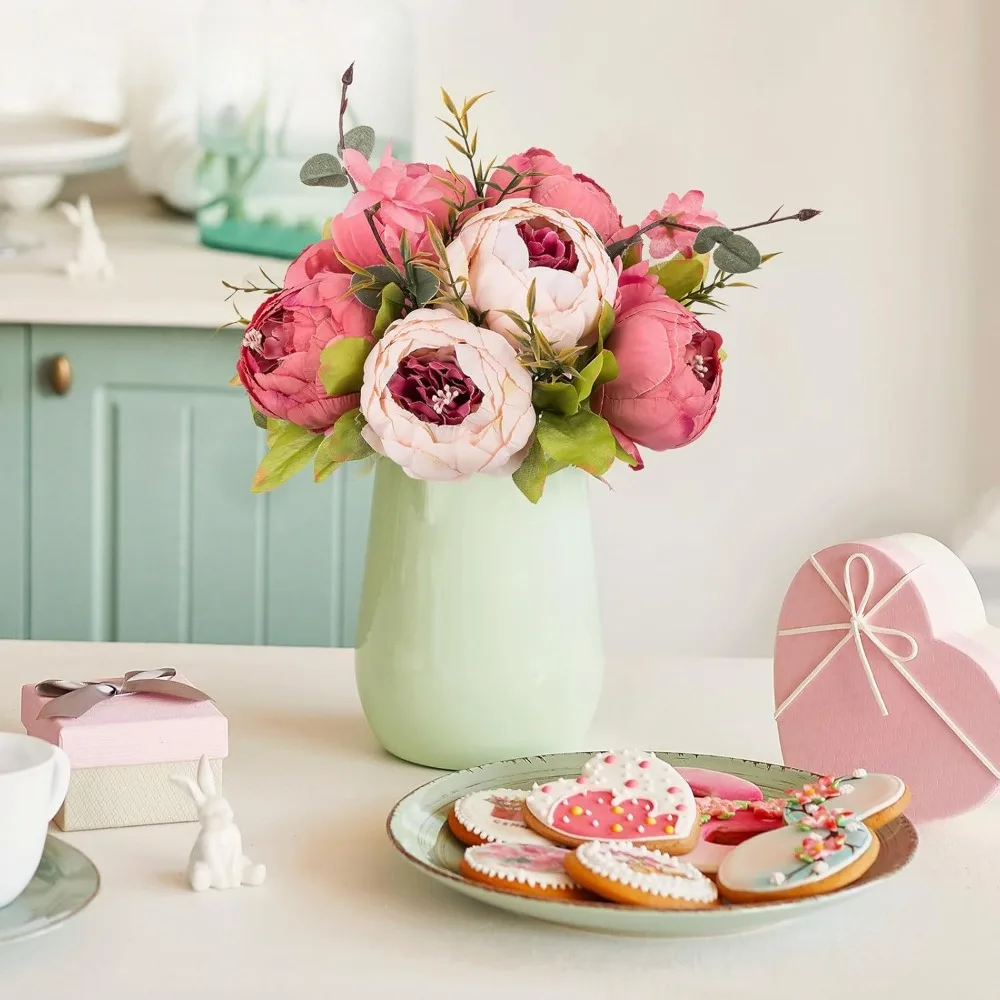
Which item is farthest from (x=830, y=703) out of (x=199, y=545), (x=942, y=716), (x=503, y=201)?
(x=199, y=545)

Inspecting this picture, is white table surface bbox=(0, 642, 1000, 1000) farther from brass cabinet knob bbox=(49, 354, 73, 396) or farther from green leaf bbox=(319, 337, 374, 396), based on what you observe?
brass cabinet knob bbox=(49, 354, 73, 396)

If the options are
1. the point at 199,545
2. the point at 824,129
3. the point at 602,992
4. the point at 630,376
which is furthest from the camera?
the point at 824,129

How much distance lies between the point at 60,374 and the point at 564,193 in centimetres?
136

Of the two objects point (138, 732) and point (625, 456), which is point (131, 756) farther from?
point (625, 456)

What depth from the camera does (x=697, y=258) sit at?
0.83 meters

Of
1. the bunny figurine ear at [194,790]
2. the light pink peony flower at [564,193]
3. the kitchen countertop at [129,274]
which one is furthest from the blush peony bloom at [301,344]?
the kitchen countertop at [129,274]

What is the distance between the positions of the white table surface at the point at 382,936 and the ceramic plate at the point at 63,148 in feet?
5.25

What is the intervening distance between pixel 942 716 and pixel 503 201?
37 cm

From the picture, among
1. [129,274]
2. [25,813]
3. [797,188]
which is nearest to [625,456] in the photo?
[25,813]

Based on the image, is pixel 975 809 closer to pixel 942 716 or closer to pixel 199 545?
pixel 942 716

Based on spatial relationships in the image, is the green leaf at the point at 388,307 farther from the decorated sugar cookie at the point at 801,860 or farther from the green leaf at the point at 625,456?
the decorated sugar cookie at the point at 801,860

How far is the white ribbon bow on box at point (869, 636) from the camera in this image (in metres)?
0.78

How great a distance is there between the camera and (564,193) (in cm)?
81

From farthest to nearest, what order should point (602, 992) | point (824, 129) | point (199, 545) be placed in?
point (824, 129)
point (199, 545)
point (602, 992)
